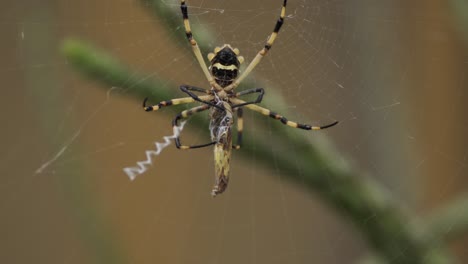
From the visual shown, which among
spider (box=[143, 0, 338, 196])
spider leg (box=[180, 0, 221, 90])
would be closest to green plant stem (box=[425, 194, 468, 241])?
spider (box=[143, 0, 338, 196])

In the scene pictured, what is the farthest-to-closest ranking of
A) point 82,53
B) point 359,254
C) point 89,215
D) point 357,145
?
point 359,254
point 357,145
point 89,215
point 82,53

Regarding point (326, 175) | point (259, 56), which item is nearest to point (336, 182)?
point (326, 175)

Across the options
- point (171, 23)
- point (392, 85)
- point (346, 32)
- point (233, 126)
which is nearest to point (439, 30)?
point (346, 32)

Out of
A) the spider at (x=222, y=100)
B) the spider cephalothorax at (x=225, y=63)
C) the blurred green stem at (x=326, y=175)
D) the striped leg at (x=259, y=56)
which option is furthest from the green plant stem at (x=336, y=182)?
the striped leg at (x=259, y=56)

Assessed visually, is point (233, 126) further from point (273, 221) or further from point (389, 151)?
point (273, 221)

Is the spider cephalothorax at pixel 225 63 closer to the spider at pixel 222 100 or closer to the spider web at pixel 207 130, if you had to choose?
the spider at pixel 222 100

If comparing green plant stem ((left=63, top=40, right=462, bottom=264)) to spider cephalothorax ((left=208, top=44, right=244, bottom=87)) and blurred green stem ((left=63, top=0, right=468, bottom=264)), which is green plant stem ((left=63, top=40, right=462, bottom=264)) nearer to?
blurred green stem ((left=63, top=0, right=468, bottom=264))

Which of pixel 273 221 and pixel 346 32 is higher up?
pixel 346 32
